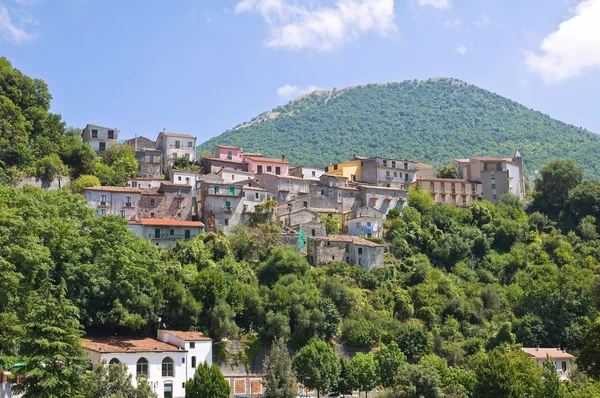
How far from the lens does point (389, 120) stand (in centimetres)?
18088

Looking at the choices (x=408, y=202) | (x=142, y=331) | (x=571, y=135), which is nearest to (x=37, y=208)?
(x=142, y=331)

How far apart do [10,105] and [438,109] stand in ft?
448

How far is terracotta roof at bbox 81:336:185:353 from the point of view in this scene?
47875 mm

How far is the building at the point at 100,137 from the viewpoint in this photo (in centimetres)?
8388

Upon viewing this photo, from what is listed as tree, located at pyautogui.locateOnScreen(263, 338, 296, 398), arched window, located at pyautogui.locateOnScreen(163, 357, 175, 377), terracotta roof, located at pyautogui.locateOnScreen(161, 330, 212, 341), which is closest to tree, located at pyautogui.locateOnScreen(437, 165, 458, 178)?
terracotta roof, located at pyautogui.locateOnScreen(161, 330, 212, 341)

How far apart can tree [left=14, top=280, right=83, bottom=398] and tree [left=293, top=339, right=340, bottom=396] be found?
59.6 feet

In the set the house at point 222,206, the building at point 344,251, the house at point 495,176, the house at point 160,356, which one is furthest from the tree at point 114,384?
the house at point 495,176

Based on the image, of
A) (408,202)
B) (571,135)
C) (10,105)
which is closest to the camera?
(10,105)

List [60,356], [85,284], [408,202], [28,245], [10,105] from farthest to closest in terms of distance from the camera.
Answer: [408,202] → [10,105] → [85,284] → [28,245] → [60,356]

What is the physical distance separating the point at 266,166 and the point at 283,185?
22.8 ft

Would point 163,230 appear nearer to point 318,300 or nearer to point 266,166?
point 318,300

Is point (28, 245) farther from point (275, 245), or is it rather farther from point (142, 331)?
point (275, 245)

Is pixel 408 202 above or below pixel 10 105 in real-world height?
below

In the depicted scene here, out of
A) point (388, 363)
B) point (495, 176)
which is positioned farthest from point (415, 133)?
point (388, 363)
